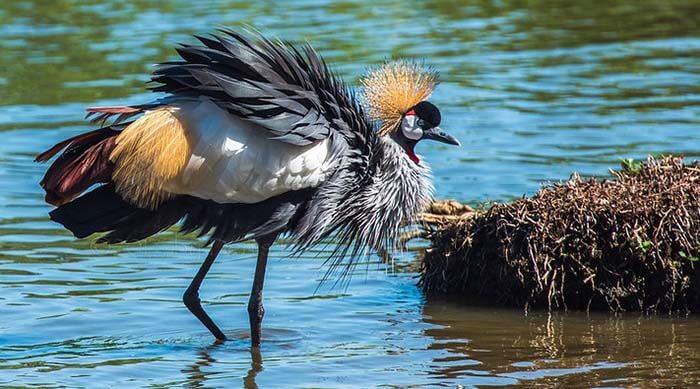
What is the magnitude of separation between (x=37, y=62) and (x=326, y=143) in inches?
382

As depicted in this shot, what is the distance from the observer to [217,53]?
7793 millimetres

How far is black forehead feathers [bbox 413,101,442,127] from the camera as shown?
8.48 meters

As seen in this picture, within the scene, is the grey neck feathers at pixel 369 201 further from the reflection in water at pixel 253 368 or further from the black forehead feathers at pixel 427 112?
the reflection in water at pixel 253 368

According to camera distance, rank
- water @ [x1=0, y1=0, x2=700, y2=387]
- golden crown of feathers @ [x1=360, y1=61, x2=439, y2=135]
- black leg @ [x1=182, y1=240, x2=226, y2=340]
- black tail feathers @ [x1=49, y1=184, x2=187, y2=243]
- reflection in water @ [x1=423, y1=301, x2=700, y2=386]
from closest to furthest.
→ reflection in water @ [x1=423, y1=301, x2=700, y2=386] < water @ [x1=0, y1=0, x2=700, y2=387] < black tail feathers @ [x1=49, y1=184, x2=187, y2=243] < black leg @ [x1=182, y1=240, x2=226, y2=340] < golden crown of feathers @ [x1=360, y1=61, x2=439, y2=135]

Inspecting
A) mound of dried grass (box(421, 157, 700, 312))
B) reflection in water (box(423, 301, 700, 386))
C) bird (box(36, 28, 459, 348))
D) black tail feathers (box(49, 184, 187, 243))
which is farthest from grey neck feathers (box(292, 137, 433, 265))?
black tail feathers (box(49, 184, 187, 243))

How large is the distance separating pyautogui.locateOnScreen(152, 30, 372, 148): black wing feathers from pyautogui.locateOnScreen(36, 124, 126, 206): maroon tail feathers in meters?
0.49

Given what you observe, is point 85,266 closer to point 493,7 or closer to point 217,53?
point 217,53

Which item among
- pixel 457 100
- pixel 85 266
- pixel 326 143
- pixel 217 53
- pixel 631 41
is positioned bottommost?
pixel 85 266

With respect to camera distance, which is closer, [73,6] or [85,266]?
[85,266]

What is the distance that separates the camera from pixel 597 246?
8094 millimetres

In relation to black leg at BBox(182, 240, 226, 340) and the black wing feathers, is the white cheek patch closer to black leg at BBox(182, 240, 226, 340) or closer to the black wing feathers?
the black wing feathers

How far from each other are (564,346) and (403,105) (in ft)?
6.04

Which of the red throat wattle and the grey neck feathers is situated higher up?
the red throat wattle

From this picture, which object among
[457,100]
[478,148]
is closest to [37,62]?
[457,100]
